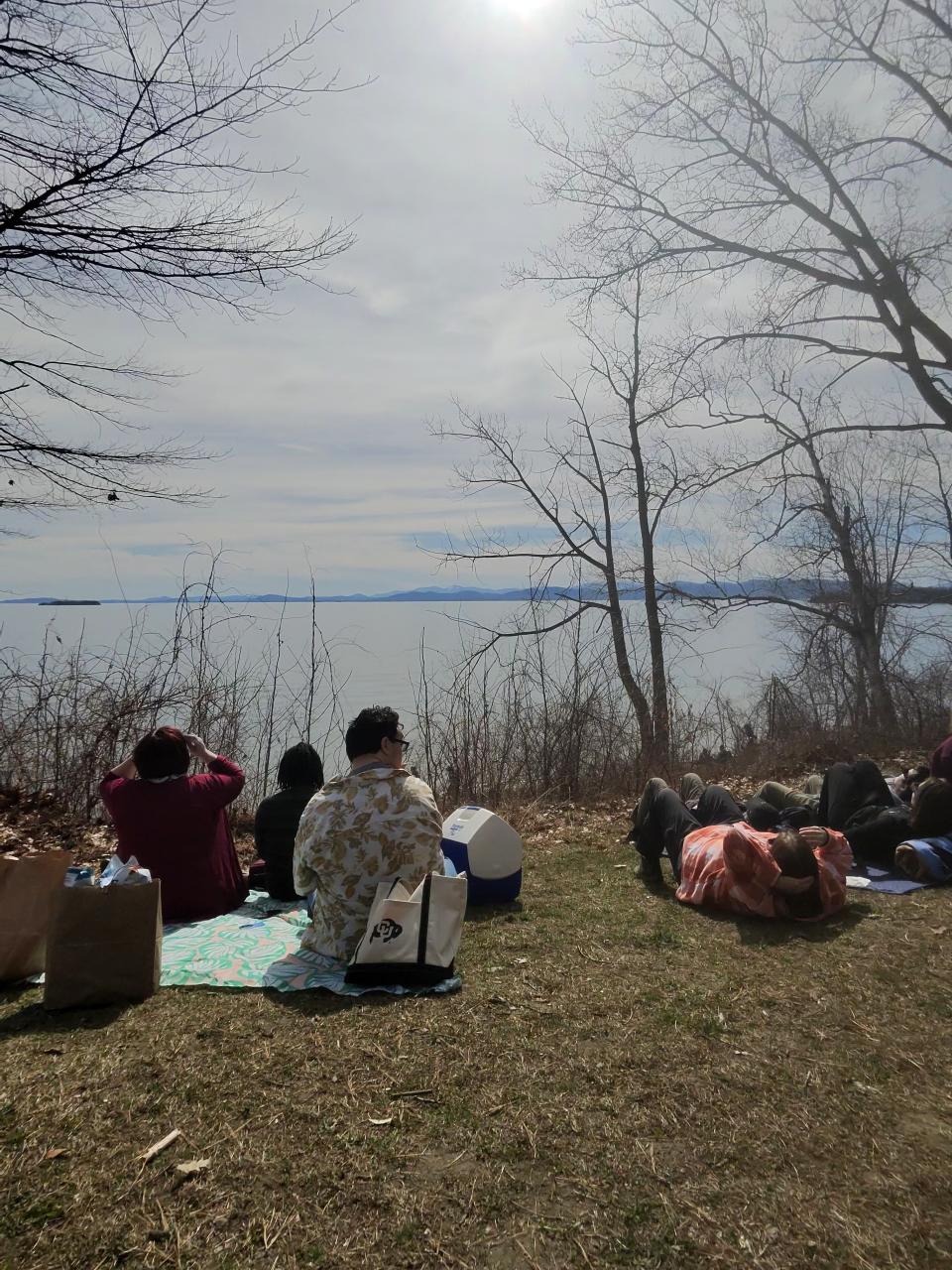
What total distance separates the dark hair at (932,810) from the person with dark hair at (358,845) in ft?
10.8

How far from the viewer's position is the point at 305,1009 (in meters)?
3.20

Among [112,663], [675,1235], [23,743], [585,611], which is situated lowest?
[675,1235]

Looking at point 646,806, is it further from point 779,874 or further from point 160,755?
point 160,755

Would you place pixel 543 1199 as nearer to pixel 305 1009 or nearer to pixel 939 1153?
pixel 939 1153

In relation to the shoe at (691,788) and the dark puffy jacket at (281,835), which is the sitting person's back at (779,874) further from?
the dark puffy jacket at (281,835)

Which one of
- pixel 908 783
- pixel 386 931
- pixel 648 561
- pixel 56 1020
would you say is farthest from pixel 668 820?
pixel 648 561

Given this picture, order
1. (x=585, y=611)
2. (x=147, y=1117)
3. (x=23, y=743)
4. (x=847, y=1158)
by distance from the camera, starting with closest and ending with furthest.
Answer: (x=847, y=1158) → (x=147, y=1117) → (x=23, y=743) → (x=585, y=611)

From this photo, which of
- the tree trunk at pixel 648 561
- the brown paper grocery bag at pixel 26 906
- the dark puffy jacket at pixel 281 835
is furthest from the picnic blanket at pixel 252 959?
the tree trunk at pixel 648 561

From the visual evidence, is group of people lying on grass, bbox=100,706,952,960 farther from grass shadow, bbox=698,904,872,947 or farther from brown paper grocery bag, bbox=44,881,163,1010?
brown paper grocery bag, bbox=44,881,163,1010

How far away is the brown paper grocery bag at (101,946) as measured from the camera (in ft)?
10.2

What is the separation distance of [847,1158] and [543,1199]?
84 cm

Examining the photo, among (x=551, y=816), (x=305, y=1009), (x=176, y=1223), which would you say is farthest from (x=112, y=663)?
(x=176, y=1223)

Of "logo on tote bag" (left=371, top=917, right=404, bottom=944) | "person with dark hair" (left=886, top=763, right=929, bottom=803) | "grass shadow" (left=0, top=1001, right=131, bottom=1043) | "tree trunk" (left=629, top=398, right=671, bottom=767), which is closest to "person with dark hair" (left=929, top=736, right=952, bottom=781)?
"person with dark hair" (left=886, top=763, right=929, bottom=803)

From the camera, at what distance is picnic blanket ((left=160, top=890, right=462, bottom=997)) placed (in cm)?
343
